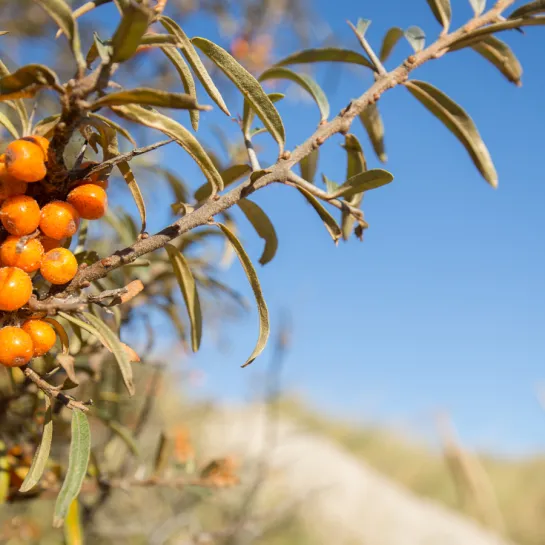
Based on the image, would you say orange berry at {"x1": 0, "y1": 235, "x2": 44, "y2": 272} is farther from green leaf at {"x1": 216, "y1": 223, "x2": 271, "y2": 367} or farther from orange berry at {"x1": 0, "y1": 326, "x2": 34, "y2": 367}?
green leaf at {"x1": 216, "y1": 223, "x2": 271, "y2": 367}

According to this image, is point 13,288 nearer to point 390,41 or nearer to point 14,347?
point 14,347

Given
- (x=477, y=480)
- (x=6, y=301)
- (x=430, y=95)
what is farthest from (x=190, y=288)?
(x=477, y=480)

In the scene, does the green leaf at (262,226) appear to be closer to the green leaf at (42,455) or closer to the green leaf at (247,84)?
the green leaf at (247,84)

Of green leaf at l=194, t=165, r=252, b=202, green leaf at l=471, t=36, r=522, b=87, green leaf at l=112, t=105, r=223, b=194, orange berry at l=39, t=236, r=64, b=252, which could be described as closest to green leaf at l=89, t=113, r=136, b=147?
green leaf at l=112, t=105, r=223, b=194

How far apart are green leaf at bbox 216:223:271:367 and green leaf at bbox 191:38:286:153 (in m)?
0.13

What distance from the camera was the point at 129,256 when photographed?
2.04 feet

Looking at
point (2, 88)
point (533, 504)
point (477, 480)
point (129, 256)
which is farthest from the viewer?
point (533, 504)

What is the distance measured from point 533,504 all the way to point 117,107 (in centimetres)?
1125

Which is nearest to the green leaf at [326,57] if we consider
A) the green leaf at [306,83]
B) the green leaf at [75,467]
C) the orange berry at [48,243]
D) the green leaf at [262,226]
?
the green leaf at [306,83]

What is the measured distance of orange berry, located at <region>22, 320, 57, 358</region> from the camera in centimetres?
57

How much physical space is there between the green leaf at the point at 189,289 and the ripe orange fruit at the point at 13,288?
201 millimetres

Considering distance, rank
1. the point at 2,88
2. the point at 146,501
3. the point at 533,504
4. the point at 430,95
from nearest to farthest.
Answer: the point at 2,88 → the point at 430,95 → the point at 146,501 → the point at 533,504

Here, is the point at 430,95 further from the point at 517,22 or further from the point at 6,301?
the point at 6,301

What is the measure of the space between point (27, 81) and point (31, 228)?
0.14 metres
